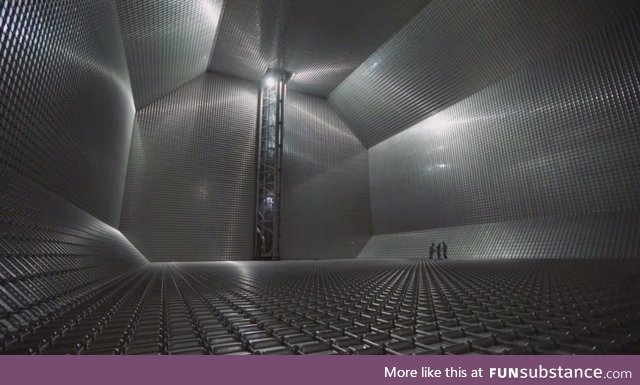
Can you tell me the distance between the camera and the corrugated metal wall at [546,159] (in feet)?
23.1

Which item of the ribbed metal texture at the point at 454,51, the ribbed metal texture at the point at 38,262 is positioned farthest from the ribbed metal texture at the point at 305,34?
the ribbed metal texture at the point at 38,262

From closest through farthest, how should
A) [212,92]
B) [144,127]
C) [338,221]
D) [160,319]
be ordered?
[160,319] → [144,127] → [212,92] → [338,221]

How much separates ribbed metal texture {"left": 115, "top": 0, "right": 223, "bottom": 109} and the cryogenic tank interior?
7cm

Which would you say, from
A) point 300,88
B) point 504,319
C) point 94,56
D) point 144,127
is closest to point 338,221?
point 300,88

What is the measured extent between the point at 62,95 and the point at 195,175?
24.6 ft

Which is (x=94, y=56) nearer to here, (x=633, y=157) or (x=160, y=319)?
(x=160, y=319)

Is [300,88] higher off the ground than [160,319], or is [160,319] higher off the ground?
[300,88]

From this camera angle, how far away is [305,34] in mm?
10461

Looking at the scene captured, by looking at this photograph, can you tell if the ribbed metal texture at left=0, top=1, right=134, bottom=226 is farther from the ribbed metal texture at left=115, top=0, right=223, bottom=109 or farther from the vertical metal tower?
the vertical metal tower

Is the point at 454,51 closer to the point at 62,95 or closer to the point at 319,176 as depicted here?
the point at 319,176

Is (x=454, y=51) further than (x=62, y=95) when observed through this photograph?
Yes

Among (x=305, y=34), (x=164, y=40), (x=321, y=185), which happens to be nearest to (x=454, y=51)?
(x=305, y=34)

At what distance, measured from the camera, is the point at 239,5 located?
9.14 m
